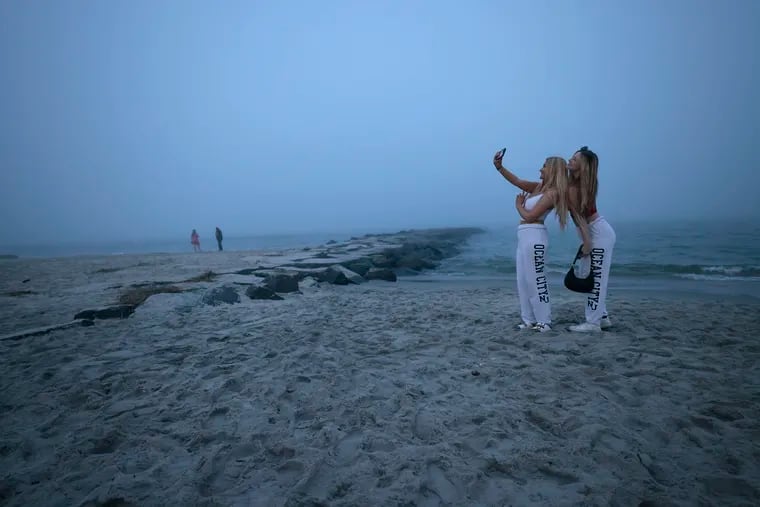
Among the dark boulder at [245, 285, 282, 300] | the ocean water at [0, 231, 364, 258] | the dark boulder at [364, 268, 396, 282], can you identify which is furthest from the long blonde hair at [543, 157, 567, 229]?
the ocean water at [0, 231, 364, 258]

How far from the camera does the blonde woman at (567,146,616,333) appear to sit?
353 centimetres

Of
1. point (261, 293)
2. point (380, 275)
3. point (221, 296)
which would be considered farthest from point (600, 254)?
point (380, 275)

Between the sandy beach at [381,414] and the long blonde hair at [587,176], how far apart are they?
4.66 feet

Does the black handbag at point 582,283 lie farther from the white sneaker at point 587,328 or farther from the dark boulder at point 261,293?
the dark boulder at point 261,293

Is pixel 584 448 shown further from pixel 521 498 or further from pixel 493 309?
pixel 493 309

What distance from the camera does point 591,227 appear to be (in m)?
3.69

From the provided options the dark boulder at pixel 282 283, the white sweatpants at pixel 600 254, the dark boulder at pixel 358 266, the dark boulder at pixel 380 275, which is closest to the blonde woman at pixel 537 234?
the white sweatpants at pixel 600 254

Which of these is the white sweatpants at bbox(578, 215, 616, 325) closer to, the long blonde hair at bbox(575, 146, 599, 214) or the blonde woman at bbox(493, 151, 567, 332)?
the long blonde hair at bbox(575, 146, 599, 214)

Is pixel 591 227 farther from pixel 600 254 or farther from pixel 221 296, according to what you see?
pixel 221 296

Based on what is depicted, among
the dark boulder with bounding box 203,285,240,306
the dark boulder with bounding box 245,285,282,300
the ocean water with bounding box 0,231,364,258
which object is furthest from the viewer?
the ocean water with bounding box 0,231,364,258

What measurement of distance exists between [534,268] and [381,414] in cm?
233

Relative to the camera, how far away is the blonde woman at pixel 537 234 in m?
3.52

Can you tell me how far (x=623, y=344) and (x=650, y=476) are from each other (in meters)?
2.02

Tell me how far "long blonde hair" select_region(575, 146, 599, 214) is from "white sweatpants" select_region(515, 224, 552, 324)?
481mm
